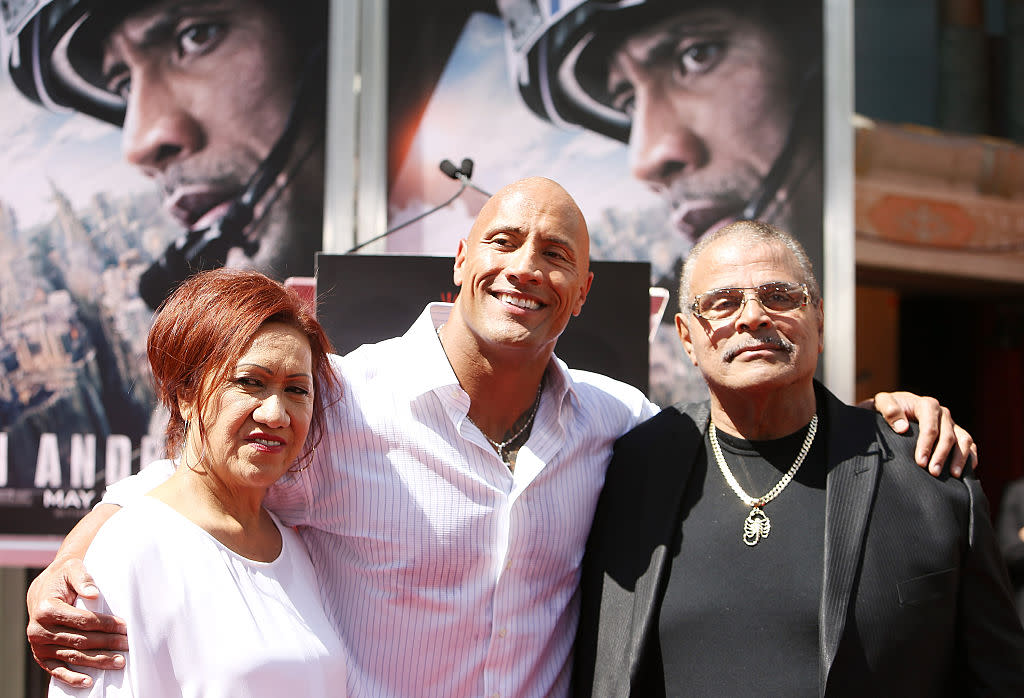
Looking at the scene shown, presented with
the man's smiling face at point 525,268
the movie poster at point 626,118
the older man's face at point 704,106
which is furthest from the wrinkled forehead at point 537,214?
the older man's face at point 704,106

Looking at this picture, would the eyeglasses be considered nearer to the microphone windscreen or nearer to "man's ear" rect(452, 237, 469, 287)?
"man's ear" rect(452, 237, 469, 287)

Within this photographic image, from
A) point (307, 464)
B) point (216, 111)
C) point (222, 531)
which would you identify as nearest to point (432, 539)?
point (307, 464)

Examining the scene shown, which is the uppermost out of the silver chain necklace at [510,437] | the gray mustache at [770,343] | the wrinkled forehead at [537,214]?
the wrinkled forehead at [537,214]

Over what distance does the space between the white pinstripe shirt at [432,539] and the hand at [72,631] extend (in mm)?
453

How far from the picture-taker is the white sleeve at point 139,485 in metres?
1.82

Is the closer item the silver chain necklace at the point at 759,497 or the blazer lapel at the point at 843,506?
the blazer lapel at the point at 843,506

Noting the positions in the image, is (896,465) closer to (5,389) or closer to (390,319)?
(390,319)

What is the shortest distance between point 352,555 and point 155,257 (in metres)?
1.70

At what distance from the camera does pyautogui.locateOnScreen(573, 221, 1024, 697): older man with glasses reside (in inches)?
66.8

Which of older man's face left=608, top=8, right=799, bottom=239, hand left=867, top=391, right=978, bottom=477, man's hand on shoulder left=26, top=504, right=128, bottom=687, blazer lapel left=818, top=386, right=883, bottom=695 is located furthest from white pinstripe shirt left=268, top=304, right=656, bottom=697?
older man's face left=608, top=8, right=799, bottom=239

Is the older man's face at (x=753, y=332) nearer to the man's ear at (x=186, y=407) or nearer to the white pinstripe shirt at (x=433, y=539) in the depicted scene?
the white pinstripe shirt at (x=433, y=539)

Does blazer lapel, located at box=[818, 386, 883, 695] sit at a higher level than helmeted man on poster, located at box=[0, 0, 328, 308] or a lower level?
lower

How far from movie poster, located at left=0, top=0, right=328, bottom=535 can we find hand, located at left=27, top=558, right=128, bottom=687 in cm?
154

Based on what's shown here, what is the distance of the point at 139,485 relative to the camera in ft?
6.05
